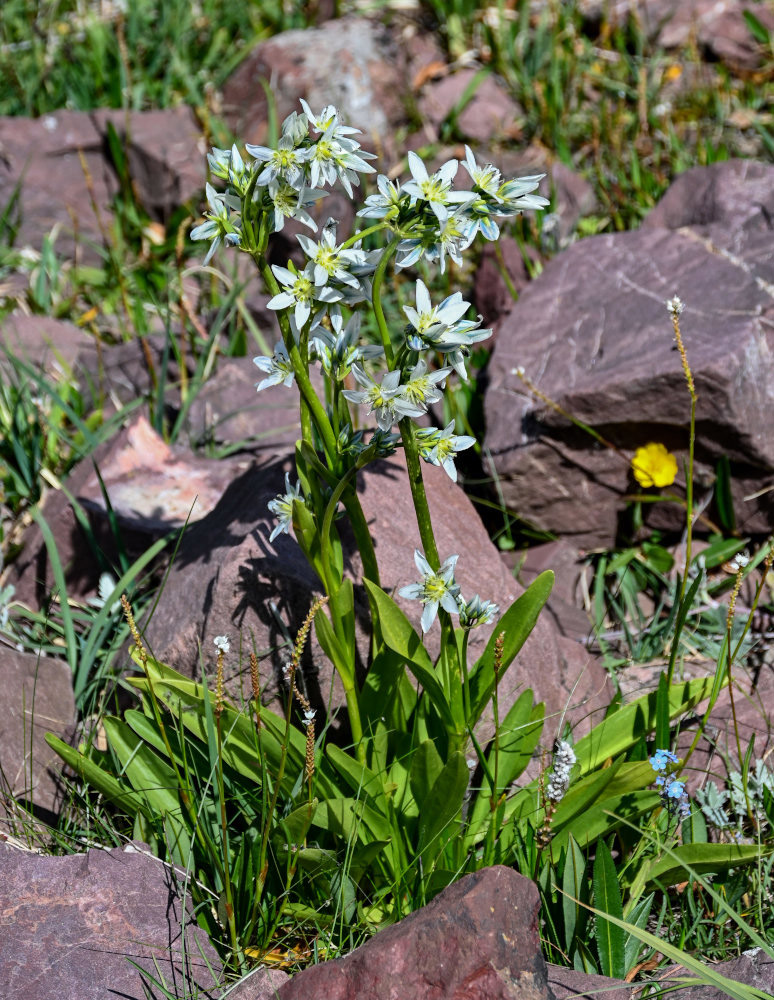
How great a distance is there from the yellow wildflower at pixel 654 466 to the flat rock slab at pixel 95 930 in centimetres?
187

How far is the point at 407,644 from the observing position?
1992mm

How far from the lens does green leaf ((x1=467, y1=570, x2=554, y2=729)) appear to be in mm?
2000

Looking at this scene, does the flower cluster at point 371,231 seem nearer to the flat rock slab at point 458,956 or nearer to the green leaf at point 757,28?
the flat rock slab at point 458,956

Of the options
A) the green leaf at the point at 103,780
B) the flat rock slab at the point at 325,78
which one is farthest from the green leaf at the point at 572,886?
the flat rock slab at the point at 325,78

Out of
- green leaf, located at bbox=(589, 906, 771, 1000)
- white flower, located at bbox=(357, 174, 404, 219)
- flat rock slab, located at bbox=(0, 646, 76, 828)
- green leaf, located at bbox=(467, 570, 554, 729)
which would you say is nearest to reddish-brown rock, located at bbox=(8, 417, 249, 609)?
flat rock slab, located at bbox=(0, 646, 76, 828)

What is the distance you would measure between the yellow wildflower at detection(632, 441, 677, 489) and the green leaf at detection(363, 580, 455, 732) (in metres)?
1.38

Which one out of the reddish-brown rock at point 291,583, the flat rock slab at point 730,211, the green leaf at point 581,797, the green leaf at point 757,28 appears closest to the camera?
the green leaf at point 581,797

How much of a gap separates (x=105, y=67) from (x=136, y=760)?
15.3 ft

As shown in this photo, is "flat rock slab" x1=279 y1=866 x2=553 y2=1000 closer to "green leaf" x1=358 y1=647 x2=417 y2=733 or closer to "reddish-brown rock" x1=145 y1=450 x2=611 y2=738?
"green leaf" x1=358 y1=647 x2=417 y2=733

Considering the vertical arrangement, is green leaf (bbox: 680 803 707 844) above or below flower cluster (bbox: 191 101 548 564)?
below

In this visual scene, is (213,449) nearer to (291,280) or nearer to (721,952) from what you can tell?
(291,280)

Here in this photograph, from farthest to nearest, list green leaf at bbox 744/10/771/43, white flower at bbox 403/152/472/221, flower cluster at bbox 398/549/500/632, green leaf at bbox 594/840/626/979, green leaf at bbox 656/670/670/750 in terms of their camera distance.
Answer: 1. green leaf at bbox 744/10/771/43
2. green leaf at bbox 656/670/670/750
3. green leaf at bbox 594/840/626/979
4. flower cluster at bbox 398/549/500/632
5. white flower at bbox 403/152/472/221

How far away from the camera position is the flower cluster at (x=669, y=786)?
1.93 m

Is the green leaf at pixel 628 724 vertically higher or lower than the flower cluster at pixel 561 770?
lower
